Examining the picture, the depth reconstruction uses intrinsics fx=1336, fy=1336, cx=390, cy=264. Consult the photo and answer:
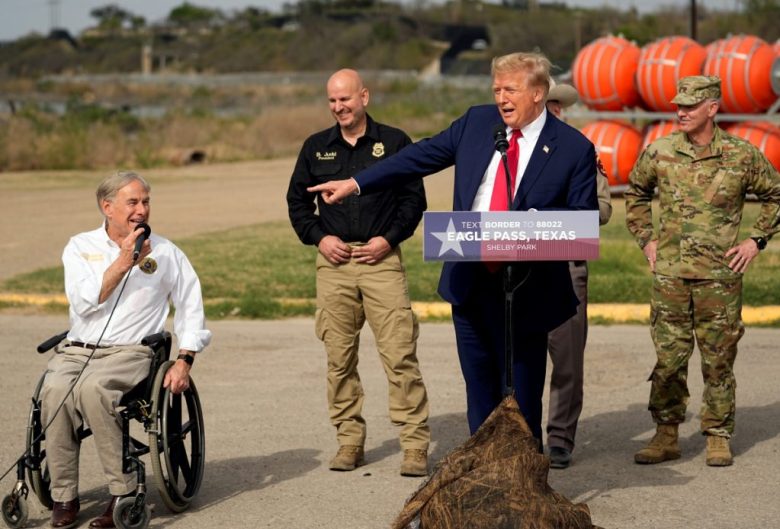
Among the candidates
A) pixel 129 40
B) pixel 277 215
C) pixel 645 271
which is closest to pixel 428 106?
pixel 277 215

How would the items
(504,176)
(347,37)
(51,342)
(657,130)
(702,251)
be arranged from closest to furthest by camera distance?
(504,176) → (51,342) → (702,251) → (657,130) → (347,37)

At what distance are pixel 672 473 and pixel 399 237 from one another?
196 centimetres

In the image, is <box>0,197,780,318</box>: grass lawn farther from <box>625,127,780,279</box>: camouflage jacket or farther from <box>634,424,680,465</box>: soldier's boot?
<box>625,127,780,279</box>: camouflage jacket

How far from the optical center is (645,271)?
13.8 meters

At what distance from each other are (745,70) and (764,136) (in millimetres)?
1076

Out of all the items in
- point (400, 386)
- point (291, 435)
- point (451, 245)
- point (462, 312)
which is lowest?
point (291, 435)

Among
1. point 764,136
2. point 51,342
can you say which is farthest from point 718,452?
point 764,136

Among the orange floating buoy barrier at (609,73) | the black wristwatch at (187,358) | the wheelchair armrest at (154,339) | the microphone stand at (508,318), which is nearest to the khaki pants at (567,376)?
the microphone stand at (508,318)

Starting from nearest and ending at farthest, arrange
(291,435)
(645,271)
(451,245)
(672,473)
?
(451,245) → (672,473) → (291,435) → (645,271)

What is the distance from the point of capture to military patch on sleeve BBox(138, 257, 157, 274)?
21.3 ft

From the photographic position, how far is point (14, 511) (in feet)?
20.5

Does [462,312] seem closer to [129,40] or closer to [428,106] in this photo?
[428,106]

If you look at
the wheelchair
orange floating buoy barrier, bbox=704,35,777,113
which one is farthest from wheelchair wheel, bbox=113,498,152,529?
orange floating buoy barrier, bbox=704,35,777,113

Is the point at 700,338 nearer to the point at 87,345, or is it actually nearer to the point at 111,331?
the point at 111,331
